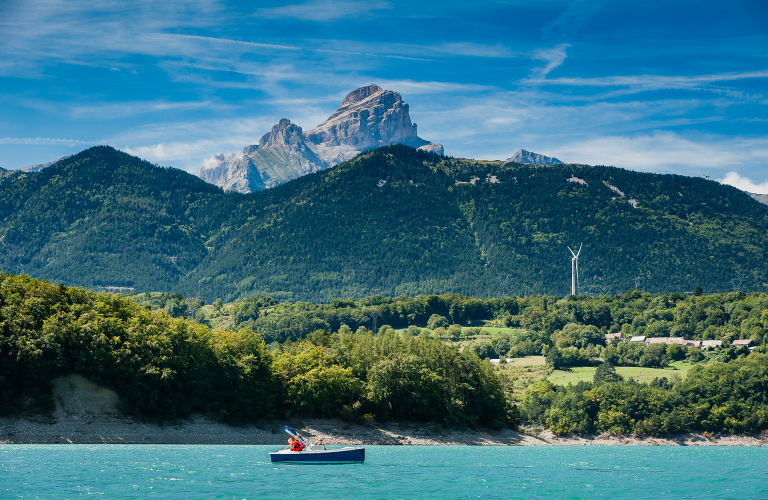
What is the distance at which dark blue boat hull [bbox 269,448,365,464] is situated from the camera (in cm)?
9062

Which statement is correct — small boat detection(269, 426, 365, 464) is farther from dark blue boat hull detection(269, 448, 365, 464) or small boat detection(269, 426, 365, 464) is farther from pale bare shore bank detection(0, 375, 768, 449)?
pale bare shore bank detection(0, 375, 768, 449)

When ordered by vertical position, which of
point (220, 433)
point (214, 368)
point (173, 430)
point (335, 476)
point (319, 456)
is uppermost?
point (214, 368)

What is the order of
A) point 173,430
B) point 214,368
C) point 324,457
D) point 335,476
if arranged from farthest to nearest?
point 214,368
point 173,430
point 324,457
point 335,476

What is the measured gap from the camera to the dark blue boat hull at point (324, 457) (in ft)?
297

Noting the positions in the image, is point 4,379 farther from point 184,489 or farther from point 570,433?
point 570,433

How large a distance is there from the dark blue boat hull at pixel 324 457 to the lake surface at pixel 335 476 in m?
1.79

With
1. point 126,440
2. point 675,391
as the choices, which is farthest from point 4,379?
point 675,391

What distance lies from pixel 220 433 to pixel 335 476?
41.1m

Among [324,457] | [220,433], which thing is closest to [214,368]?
[220,433]

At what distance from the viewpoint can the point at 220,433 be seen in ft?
384

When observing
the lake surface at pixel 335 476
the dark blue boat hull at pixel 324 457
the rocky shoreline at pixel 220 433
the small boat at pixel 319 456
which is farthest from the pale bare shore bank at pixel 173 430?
the dark blue boat hull at pixel 324 457

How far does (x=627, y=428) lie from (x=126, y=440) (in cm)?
12019

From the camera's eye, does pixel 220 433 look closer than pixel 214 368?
Yes

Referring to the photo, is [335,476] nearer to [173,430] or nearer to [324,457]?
[324,457]
